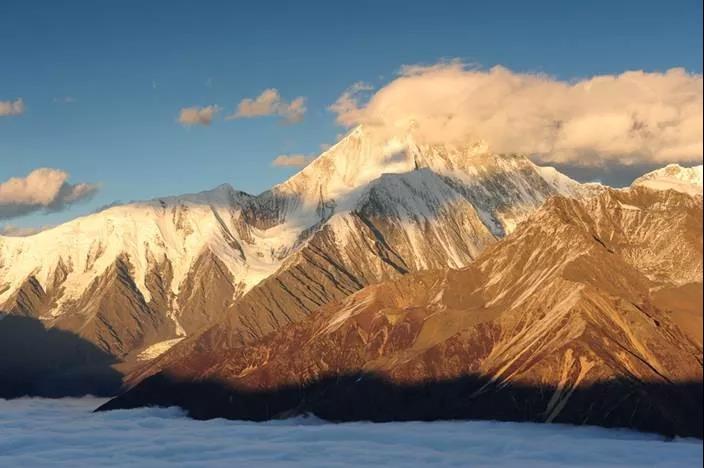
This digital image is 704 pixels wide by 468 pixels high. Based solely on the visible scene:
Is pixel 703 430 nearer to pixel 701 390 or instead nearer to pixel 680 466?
pixel 701 390

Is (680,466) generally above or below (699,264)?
below

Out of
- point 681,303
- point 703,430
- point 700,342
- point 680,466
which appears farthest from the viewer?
point 680,466

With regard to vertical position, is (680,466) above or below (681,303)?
below

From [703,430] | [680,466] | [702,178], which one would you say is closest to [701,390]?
[703,430]

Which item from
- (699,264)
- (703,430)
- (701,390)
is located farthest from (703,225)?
(701,390)

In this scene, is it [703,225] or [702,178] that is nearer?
[703,225]

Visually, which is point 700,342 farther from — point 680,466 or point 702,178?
point 680,466

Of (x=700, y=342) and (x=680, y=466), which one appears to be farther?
(x=680, y=466)

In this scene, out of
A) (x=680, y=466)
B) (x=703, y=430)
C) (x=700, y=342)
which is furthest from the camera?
(x=680, y=466)

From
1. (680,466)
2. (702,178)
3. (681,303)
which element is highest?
(702,178)

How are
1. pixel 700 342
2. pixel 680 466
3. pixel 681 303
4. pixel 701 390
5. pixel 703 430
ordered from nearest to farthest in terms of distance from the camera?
pixel 700 342 → pixel 703 430 → pixel 701 390 → pixel 681 303 → pixel 680 466
